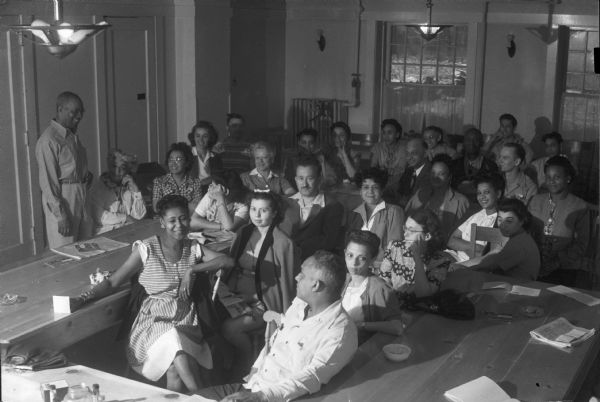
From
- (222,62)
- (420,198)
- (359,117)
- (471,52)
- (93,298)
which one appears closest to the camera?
(93,298)

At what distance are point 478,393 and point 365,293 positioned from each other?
3.25 feet

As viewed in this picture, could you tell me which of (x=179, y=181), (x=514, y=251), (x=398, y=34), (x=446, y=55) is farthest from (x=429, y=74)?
(x=514, y=251)

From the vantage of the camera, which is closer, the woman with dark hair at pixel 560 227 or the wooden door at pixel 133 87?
the woman with dark hair at pixel 560 227

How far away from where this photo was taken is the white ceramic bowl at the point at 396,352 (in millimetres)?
4273

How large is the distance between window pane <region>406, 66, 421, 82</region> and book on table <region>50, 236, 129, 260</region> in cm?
746

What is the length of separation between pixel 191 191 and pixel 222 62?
13.6 feet

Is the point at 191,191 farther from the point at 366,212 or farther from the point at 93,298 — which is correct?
the point at 93,298

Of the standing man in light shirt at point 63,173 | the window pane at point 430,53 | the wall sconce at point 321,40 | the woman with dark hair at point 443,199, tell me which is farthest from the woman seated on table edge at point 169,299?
the wall sconce at point 321,40

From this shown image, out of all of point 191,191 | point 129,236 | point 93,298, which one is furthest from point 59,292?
point 191,191

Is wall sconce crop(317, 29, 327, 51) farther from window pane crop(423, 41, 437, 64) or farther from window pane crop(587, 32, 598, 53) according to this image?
window pane crop(587, 32, 598, 53)

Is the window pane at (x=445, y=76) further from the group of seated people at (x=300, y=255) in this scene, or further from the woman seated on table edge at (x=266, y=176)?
the woman seated on table edge at (x=266, y=176)

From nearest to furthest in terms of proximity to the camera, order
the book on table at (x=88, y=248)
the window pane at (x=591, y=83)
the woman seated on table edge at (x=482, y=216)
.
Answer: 1. the book on table at (x=88, y=248)
2. the woman seated on table edge at (x=482, y=216)
3. the window pane at (x=591, y=83)

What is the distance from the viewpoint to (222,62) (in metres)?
10.9

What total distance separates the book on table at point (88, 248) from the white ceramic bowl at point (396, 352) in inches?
90.6
